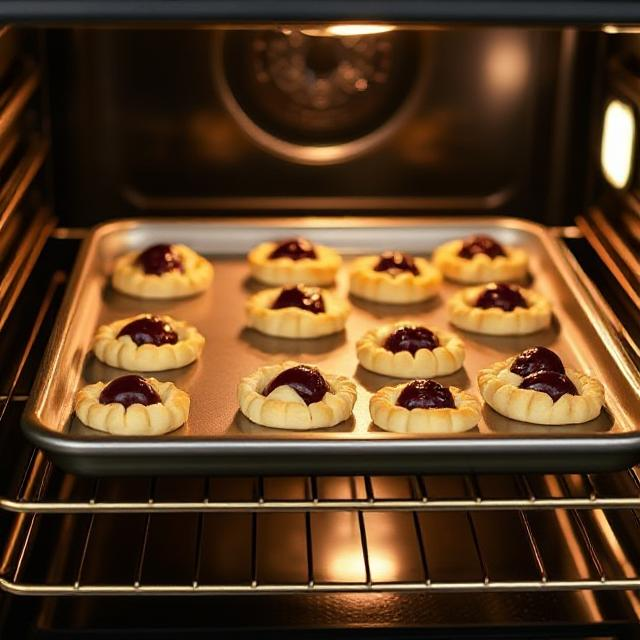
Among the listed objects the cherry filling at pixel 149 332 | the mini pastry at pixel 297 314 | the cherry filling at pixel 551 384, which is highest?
the mini pastry at pixel 297 314

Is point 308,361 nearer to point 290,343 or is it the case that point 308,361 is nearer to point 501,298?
point 290,343

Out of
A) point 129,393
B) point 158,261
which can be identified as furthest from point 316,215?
point 129,393

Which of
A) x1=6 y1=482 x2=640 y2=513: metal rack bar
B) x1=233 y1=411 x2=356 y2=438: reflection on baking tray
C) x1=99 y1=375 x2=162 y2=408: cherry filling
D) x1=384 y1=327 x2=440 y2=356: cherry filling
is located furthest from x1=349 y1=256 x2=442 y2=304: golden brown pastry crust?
x1=6 y1=482 x2=640 y2=513: metal rack bar

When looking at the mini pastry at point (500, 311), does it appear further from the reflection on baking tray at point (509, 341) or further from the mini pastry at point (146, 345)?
the mini pastry at point (146, 345)

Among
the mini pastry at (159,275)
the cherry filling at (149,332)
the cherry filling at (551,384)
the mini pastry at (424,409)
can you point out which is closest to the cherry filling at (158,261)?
the mini pastry at (159,275)

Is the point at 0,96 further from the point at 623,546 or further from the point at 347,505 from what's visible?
the point at 623,546

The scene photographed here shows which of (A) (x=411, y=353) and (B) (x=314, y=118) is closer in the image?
(A) (x=411, y=353)
